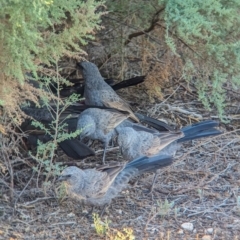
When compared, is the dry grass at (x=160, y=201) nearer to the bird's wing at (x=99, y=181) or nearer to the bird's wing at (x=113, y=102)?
the bird's wing at (x=99, y=181)

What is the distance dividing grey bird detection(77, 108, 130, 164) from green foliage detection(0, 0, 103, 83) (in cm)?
82

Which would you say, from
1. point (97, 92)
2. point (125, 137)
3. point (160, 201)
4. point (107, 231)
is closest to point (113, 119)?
point (125, 137)

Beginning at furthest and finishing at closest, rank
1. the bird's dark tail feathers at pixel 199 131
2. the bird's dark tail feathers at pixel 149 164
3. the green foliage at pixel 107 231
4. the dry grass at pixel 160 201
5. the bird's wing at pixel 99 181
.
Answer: the bird's dark tail feathers at pixel 199 131
the bird's dark tail feathers at pixel 149 164
the bird's wing at pixel 99 181
the dry grass at pixel 160 201
the green foliage at pixel 107 231

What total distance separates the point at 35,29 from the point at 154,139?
177 centimetres

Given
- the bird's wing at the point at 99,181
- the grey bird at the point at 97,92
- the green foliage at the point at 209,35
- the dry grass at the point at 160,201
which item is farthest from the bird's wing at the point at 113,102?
the bird's wing at the point at 99,181

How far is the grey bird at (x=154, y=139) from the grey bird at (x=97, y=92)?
29.4 inches

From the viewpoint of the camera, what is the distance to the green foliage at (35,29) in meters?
4.44

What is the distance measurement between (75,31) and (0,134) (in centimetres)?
122

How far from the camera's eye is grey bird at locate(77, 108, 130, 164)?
6211 mm

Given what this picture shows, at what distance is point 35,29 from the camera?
4773 millimetres

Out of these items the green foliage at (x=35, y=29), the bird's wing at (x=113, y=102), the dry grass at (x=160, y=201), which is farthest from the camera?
the bird's wing at (x=113, y=102)

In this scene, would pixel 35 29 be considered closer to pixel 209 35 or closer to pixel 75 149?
pixel 75 149

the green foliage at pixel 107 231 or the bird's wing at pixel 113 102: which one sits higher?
the bird's wing at pixel 113 102

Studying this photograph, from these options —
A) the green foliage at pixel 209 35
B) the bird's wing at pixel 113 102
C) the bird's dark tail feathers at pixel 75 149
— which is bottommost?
the bird's dark tail feathers at pixel 75 149
